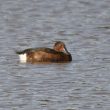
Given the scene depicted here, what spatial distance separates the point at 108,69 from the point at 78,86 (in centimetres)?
149

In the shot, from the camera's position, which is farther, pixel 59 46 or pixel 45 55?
pixel 59 46

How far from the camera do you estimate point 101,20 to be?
67.9ft

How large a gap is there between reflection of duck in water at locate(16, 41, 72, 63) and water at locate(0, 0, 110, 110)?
6.9 inches

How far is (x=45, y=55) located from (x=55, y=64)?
1.02ft

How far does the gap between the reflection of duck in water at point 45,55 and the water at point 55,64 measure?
17 centimetres

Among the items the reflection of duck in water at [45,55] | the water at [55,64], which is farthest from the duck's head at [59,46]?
the water at [55,64]

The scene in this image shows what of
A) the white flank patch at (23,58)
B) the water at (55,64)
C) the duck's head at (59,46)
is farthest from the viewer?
the duck's head at (59,46)

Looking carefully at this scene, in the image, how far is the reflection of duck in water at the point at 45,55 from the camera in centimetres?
1628

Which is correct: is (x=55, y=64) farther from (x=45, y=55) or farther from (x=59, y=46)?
(x=59, y=46)

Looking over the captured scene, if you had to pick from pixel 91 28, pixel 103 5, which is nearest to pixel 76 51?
pixel 91 28

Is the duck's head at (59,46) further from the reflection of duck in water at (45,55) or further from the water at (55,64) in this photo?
the water at (55,64)

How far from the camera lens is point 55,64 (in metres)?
16.3

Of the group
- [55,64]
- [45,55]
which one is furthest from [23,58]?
[55,64]

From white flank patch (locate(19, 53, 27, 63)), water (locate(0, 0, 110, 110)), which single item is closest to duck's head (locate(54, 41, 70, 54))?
water (locate(0, 0, 110, 110))
